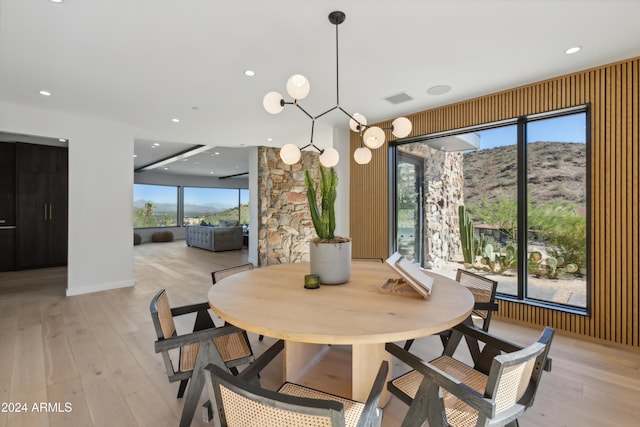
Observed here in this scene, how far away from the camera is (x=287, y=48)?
2387mm

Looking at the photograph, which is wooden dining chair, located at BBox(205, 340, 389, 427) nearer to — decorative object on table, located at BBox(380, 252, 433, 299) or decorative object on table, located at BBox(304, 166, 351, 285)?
decorative object on table, located at BBox(380, 252, 433, 299)

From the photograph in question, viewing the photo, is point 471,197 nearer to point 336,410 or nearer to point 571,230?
point 571,230

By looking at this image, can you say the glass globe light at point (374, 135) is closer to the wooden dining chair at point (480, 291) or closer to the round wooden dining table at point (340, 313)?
the round wooden dining table at point (340, 313)

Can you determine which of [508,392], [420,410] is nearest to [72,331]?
[420,410]

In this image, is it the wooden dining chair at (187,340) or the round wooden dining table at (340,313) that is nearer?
the round wooden dining table at (340,313)

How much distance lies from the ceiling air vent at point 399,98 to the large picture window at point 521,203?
732mm

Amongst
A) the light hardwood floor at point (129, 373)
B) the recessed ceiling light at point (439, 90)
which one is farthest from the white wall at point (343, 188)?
the light hardwood floor at point (129, 373)

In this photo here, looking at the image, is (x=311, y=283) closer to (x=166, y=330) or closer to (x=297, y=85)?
(x=166, y=330)

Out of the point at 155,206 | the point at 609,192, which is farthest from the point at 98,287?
the point at 155,206

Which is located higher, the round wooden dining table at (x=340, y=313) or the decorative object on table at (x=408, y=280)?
the decorative object on table at (x=408, y=280)

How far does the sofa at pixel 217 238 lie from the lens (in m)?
8.47

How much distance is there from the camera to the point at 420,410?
1.13m

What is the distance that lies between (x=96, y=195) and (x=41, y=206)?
8.25ft

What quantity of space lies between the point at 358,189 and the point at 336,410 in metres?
4.08
